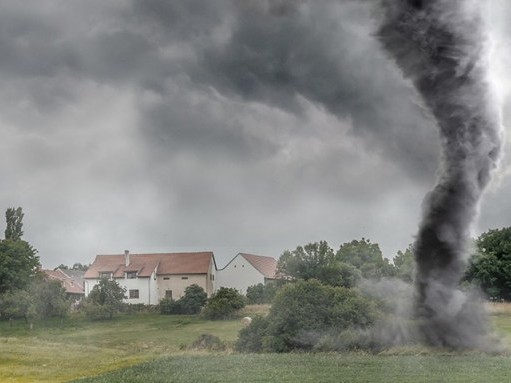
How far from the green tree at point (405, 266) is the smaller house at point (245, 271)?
16069 millimetres

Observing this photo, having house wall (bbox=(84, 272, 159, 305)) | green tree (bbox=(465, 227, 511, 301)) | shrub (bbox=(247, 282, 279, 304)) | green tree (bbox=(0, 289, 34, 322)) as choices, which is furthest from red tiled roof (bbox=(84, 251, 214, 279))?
green tree (bbox=(465, 227, 511, 301))

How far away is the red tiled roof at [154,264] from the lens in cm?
7862

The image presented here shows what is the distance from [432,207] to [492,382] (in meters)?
13.2

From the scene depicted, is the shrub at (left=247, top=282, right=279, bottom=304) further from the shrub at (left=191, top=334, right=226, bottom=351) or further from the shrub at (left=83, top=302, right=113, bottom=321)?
the shrub at (left=191, top=334, right=226, bottom=351)

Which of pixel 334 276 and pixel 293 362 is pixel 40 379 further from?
pixel 334 276

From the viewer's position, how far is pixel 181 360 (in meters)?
36.3

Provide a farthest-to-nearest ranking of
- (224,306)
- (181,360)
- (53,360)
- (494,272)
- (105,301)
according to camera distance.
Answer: (494,272) → (105,301) → (224,306) → (53,360) → (181,360)

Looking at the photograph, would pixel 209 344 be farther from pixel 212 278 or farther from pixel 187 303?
pixel 212 278

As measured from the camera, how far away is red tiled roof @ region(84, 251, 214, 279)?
78625 mm

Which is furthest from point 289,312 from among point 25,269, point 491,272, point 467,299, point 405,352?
point 25,269

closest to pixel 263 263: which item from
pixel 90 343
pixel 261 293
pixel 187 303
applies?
pixel 261 293

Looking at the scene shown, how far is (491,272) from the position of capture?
226 ft

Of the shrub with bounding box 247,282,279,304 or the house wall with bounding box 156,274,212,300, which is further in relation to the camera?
the house wall with bounding box 156,274,212,300

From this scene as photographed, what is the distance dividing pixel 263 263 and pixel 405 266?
31639 millimetres
